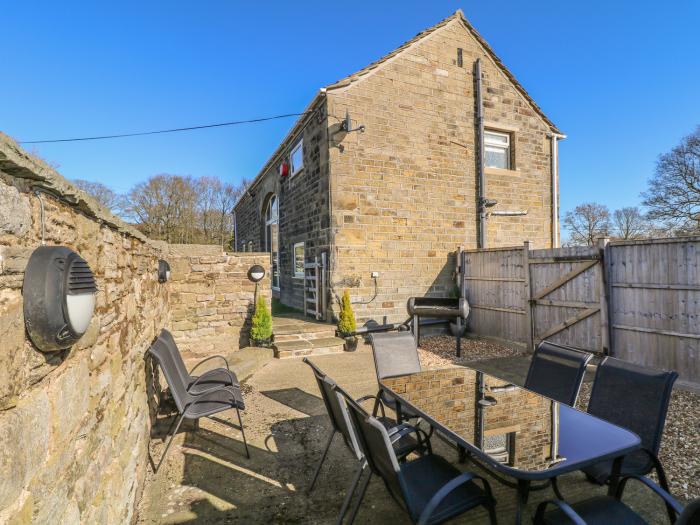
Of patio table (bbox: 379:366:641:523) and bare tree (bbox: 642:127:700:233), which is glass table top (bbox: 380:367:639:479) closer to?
patio table (bbox: 379:366:641:523)

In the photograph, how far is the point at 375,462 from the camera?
6.97 ft

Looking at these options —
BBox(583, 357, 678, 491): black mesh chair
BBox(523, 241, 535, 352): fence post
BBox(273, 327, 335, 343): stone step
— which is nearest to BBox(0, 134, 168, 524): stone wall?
BBox(583, 357, 678, 491): black mesh chair

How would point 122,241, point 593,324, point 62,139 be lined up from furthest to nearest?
point 62,139, point 593,324, point 122,241

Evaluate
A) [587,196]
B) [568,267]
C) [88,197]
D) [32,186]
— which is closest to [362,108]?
[568,267]

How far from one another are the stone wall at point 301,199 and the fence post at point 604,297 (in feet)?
16.4

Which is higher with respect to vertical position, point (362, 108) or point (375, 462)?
point (362, 108)

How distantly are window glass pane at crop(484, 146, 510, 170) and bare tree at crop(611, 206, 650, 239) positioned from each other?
17628 millimetres

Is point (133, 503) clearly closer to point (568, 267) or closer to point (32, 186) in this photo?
point (32, 186)

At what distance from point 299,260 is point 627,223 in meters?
23.5

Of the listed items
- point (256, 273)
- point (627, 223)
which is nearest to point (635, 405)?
point (256, 273)

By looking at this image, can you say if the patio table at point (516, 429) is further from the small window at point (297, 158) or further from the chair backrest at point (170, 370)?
the small window at point (297, 158)

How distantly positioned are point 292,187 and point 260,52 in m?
3.40

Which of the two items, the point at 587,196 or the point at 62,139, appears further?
the point at 587,196

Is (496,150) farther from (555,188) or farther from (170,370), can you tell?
(170,370)
